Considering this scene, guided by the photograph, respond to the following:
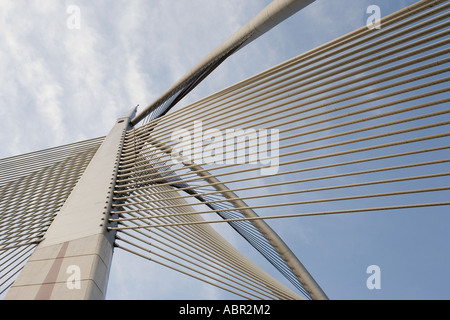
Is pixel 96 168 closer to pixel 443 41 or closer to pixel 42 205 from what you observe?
pixel 42 205

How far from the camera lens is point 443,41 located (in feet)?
8.57

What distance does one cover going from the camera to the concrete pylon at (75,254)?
3178 mm

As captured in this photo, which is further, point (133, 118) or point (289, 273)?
point (289, 273)

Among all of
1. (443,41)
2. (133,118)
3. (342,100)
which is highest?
(133,118)

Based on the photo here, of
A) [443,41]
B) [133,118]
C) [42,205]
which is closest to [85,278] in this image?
[42,205]

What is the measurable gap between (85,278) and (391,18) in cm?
370

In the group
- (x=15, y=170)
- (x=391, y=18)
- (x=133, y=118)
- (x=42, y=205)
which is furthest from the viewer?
(x=133, y=118)

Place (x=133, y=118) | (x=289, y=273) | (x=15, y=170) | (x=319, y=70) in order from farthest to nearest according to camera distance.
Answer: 1. (x=289, y=273)
2. (x=133, y=118)
3. (x=15, y=170)
4. (x=319, y=70)

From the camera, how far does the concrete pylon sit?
125 inches

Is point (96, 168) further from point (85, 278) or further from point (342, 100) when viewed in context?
point (342, 100)

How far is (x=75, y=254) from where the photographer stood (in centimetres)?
356

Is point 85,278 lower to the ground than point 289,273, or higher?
higher
